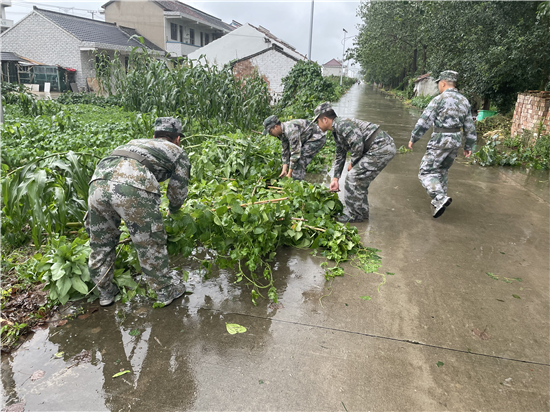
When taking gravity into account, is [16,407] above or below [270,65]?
below

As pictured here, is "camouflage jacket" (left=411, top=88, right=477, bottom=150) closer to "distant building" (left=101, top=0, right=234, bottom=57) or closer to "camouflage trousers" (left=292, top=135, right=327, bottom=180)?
"camouflage trousers" (left=292, top=135, right=327, bottom=180)

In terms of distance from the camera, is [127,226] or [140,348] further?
[127,226]

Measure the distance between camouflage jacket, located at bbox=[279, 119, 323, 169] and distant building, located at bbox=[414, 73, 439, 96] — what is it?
1979 cm

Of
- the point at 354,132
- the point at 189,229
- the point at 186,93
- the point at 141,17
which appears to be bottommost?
the point at 189,229

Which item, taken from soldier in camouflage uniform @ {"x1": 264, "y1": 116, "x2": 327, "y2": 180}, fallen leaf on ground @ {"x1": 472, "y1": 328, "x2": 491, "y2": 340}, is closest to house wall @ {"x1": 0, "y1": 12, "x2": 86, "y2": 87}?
soldier in camouflage uniform @ {"x1": 264, "y1": 116, "x2": 327, "y2": 180}

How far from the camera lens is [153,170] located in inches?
118

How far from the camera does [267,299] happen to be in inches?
129

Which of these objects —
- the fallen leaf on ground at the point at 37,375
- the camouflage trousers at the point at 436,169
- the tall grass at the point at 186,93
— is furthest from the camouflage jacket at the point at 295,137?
the fallen leaf on ground at the point at 37,375

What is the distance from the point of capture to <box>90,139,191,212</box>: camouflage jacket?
278cm

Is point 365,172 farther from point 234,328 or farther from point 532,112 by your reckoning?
point 532,112

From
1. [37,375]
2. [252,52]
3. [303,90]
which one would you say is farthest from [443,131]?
[252,52]

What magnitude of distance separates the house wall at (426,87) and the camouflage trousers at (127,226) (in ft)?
75.9

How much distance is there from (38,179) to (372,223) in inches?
149

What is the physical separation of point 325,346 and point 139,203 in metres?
1.73
